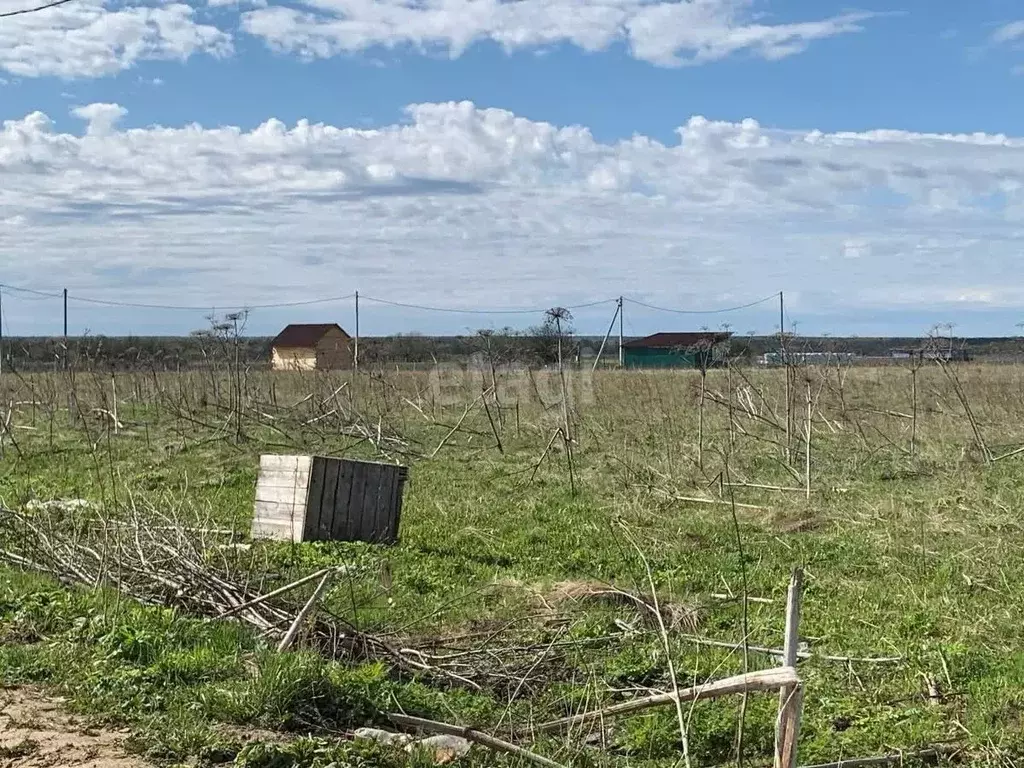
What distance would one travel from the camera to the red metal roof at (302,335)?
189 ft

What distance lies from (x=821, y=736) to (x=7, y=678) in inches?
145

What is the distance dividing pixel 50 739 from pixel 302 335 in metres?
56.8

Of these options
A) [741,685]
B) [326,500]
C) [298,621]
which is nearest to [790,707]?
[741,685]

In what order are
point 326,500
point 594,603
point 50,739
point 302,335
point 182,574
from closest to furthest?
point 50,739, point 182,574, point 594,603, point 326,500, point 302,335

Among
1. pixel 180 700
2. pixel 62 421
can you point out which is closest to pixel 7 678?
pixel 180 700

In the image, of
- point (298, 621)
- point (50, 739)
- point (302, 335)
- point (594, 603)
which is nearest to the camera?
point (50, 739)

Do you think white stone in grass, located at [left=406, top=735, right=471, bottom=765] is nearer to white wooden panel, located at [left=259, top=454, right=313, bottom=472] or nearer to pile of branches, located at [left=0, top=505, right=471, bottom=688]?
pile of branches, located at [left=0, top=505, right=471, bottom=688]

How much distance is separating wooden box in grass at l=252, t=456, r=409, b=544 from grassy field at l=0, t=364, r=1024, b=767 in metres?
0.33

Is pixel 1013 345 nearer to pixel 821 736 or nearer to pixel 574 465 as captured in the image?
pixel 574 465

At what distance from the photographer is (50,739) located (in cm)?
418

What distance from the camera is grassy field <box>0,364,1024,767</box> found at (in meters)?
4.59

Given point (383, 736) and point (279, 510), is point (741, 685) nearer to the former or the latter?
point (383, 736)

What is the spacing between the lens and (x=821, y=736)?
475cm

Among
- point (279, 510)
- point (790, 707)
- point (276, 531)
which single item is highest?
point (790, 707)
